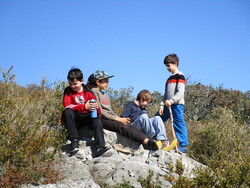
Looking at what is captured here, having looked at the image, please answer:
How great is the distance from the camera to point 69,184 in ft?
15.1

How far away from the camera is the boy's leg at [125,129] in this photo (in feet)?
19.9

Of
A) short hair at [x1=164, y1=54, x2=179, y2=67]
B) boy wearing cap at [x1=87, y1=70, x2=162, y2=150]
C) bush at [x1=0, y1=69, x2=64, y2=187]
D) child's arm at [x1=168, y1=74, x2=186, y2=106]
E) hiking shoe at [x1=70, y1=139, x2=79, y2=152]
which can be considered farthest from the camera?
short hair at [x1=164, y1=54, x2=179, y2=67]

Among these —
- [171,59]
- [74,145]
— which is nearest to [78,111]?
[74,145]

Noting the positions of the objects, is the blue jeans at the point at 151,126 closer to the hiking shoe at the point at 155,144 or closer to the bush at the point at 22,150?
the hiking shoe at the point at 155,144

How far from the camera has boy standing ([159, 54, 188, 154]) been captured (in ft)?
21.7

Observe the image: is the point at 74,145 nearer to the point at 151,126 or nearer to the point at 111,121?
the point at 111,121

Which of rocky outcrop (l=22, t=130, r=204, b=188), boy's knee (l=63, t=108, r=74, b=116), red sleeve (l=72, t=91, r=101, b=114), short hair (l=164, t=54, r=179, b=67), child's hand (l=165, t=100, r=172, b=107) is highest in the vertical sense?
short hair (l=164, t=54, r=179, b=67)

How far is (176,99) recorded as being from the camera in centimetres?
652

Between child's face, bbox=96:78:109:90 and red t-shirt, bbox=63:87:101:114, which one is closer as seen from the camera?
red t-shirt, bbox=63:87:101:114

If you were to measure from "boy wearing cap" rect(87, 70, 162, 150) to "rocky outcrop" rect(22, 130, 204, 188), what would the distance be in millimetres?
146

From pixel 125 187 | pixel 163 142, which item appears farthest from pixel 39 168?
pixel 163 142

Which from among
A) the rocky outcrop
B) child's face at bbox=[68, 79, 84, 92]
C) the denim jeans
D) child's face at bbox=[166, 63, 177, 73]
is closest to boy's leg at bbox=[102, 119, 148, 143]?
the rocky outcrop

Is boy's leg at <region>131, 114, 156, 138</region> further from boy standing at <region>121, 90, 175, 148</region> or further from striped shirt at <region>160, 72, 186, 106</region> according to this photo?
striped shirt at <region>160, 72, 186, 106</region>

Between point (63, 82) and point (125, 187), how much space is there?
4767 mm
